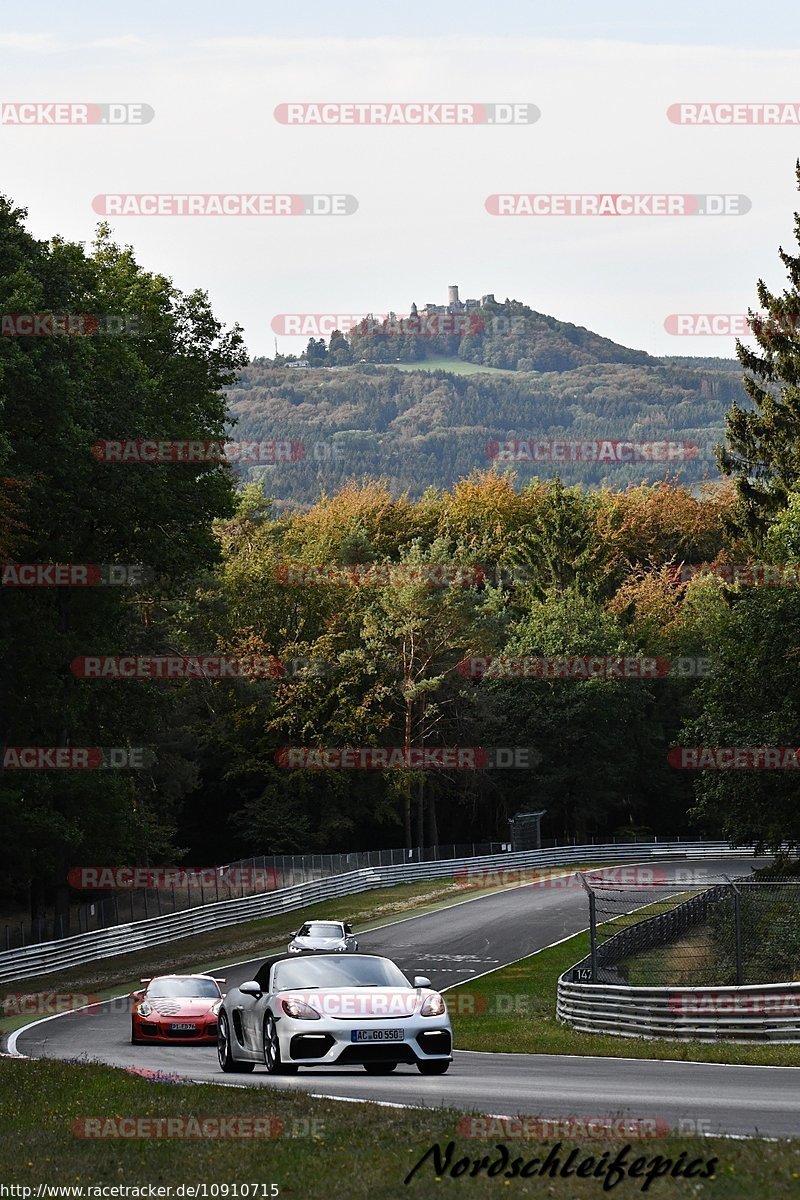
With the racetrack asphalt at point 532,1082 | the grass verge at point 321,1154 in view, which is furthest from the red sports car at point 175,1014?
the grass verge at point 321,1154

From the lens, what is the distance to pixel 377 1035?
1538cm

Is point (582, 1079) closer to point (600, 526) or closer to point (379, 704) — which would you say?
point (379, 704)

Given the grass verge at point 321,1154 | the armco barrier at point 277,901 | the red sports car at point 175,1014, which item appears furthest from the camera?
the armco barrier at point 277,901

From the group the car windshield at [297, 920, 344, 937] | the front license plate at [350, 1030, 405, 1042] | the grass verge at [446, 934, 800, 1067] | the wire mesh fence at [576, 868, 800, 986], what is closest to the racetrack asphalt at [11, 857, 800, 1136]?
the front license plate at [350, 1030, 405, 1042]

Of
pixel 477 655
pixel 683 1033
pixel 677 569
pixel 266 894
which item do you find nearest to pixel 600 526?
pixel 677 569

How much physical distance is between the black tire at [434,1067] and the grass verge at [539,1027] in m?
3.72

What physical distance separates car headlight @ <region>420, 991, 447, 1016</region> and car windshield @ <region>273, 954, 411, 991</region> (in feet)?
1.35

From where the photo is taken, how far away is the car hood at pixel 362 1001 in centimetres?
1554

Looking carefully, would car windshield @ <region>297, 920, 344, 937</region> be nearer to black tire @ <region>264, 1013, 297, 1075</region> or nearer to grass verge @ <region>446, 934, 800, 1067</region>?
grass verge @ <region>446, 934, 800, 1067</region>

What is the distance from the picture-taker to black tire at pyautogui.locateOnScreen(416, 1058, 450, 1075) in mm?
15945

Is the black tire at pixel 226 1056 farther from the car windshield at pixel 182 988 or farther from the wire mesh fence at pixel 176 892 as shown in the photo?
the wire mesh fence at pixel 176 892

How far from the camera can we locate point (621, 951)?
28.3 m

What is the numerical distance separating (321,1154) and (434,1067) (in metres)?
6.24

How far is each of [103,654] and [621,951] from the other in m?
22.7
